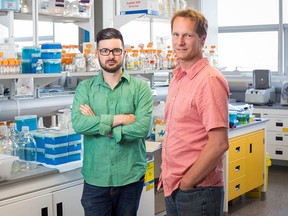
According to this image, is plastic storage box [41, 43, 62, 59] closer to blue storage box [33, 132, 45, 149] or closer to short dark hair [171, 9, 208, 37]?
blue storage box [33, 132, 45, 149]

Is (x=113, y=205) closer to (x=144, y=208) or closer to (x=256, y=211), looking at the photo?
(x=144, y=208)

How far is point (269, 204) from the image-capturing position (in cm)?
495

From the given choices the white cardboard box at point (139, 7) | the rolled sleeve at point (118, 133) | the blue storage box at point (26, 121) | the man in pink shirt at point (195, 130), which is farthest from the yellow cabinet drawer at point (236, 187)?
the man in pink shirt at point (195, 130)

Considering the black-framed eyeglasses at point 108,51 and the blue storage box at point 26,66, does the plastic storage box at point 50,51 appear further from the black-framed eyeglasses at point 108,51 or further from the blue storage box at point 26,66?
the black-framed eyeglasses at point 108,51

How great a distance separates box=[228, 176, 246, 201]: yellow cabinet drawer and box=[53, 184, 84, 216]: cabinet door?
1.96 meters

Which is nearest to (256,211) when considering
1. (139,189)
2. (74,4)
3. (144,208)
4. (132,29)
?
(144,208)

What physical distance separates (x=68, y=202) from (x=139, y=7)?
189 cm

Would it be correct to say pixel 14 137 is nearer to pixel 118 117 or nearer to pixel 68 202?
pixel 68 202

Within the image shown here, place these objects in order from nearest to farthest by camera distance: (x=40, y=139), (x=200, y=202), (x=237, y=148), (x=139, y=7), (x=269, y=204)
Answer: (x=200, y=202), (x=40, y=139), (x=139, y=7), (x=237, y=148), (x=269, y=204)

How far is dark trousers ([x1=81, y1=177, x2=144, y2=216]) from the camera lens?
2678mm

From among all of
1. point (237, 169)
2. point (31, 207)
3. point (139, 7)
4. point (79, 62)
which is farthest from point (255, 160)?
point (31, 207)

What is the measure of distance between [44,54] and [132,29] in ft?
15.9

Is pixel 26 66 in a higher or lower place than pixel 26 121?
higher

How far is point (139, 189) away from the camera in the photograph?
279 cm
